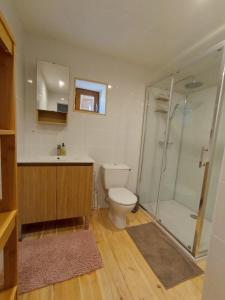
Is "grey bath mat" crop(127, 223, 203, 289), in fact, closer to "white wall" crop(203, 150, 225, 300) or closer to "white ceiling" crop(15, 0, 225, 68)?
"white wall" crop(203, 150, 225, 300)

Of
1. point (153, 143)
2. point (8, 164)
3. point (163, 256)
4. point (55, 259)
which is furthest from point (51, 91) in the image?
point (163, 256)

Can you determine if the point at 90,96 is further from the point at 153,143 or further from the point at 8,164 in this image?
the point at 8,164

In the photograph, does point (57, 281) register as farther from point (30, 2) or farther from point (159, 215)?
point (30, 2)

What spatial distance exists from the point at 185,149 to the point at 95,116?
1621 mm

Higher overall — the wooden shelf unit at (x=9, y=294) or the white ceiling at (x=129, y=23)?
the white ceiling at (x=129, y=23)

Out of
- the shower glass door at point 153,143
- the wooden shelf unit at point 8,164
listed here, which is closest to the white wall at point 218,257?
the wooden shelf unit at point 8,164

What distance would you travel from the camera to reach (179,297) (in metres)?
1.14

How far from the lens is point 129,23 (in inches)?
60.1

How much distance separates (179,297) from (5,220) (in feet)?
4.43

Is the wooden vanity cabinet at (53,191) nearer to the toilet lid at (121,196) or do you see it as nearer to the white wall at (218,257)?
the toilet lid at (121,196)

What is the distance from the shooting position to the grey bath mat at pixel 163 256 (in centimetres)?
131

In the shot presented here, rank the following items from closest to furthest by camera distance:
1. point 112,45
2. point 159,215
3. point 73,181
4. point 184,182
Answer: point 73,181 → point 112,45 → point 159,215 → point 184,182

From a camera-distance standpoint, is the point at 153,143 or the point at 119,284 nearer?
the point at 119,284

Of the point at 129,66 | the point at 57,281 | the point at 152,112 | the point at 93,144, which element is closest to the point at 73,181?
the point at 93,144
